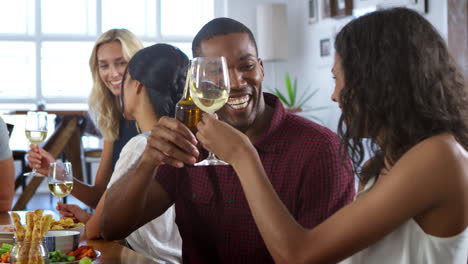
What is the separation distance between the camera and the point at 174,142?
1.42 m

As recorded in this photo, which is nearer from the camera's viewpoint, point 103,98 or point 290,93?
point 103,98

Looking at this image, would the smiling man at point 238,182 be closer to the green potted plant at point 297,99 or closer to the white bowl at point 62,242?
the white bowl at point 62,242

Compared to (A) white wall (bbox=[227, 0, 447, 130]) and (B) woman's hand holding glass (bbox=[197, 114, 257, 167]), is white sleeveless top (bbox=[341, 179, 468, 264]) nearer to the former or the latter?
(B) woman's hand holding glass (bbox=[197, 114, 257, 167])

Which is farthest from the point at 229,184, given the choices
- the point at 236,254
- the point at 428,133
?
the point at 428,133

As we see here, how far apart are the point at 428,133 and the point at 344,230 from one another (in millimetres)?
252

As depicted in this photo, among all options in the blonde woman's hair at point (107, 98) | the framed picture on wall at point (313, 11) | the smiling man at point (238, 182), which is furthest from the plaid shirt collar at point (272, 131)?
the framed picture on wall at point (313, 11)

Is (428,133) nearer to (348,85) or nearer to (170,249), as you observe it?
(348,85)

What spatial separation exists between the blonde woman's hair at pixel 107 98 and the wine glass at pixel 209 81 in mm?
1829

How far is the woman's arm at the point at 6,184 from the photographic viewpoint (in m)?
2.60

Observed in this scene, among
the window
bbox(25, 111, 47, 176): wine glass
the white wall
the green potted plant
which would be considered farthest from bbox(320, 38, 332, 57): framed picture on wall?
bbox(25, 111, 47, 176): wine glass

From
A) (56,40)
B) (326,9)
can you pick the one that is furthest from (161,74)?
(56,40)

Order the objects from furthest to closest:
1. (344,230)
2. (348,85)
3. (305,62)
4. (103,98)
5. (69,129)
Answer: (305,62) < (69,129) < (103,98) < (348,85) < (344,230)

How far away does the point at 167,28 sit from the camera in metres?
8.09

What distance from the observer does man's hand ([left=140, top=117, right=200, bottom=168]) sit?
141 cm
